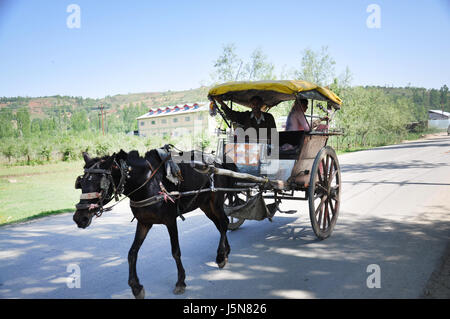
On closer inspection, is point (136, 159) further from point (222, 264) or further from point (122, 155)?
point (222, 264)

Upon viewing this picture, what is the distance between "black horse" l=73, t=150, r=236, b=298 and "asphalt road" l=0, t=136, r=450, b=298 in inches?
21.4

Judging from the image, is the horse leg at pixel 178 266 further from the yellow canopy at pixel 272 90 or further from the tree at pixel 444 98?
the tree at pixel 444 98

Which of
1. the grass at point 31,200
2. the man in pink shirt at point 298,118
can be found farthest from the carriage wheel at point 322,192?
the grass at point 31,200

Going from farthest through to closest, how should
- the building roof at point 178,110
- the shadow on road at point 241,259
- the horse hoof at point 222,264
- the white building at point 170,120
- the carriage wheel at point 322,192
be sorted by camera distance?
the building roof at point 178,110 → the white building at point 170,120 → the carriage wheel at point 322,192 → the horse hoof at point 222,264 → the shadow on road at point 241,259

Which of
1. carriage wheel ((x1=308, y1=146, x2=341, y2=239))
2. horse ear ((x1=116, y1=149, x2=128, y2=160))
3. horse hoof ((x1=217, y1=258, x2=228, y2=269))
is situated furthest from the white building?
horse ear ((x1=116, y1=149, x2=128, y2=160))

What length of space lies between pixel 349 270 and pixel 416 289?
84 cm

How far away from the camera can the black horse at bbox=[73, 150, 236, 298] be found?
3572 mm

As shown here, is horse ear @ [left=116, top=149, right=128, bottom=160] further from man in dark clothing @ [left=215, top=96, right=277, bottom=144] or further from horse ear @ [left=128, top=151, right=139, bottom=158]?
man in dark clothing @ [left=215, top=96, right=277, bottom=144]

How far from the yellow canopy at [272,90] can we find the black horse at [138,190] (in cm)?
171

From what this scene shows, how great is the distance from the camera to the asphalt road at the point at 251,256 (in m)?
4.04

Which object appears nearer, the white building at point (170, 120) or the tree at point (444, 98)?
the white building at point (170, 120)

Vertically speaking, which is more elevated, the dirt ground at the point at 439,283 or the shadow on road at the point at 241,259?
the dirt ground at the point at 439,283

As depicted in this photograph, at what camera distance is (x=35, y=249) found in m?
5.79
